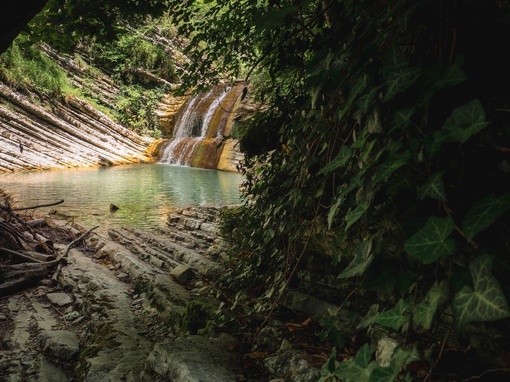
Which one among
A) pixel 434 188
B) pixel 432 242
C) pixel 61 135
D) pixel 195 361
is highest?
pixel 61 135

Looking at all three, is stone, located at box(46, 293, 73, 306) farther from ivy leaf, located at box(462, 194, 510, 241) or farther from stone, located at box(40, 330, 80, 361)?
ivy leaf, located at box(462, 194, 510, 241)

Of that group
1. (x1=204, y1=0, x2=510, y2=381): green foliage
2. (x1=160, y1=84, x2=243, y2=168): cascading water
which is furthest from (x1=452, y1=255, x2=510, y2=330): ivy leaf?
(x1=160, y1=84, x2=243, y2=168): cascading water

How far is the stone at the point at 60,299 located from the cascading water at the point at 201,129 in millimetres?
13824

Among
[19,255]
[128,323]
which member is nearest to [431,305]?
[128,323]

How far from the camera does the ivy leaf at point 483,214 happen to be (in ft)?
2.73

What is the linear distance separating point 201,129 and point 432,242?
20.1 metres

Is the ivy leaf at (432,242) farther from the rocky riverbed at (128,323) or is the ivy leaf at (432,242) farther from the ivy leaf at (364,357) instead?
the rocky riverbed at (128,323)

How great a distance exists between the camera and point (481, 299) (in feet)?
2.61

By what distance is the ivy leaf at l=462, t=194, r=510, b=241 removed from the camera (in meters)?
0.83

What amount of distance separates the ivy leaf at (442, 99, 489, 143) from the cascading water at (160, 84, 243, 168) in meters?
16.5

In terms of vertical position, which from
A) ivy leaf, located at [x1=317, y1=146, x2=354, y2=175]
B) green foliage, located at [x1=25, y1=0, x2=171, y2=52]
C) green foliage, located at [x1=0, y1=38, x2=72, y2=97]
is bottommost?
ivy leaf, located at [x1=317, y1=146, x2=354, y2=175]

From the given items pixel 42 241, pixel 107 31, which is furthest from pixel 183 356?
pixel 42 241

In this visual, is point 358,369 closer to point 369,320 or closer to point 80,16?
point 369,320

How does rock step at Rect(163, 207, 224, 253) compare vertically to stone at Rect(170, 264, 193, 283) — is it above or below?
below
